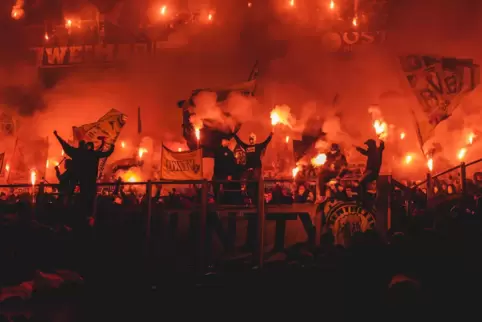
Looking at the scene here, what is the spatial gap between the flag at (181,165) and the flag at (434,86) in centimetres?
694

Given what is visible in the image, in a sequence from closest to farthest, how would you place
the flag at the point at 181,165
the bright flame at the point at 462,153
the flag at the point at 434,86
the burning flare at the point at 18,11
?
the flag at the point at 181,165 → the flag at the point at 434,86 → the bright flame at the point at 462,153 → the burning flare at the point at 18,11

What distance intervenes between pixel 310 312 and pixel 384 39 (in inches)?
499

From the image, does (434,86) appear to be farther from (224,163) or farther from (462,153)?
(224,163)

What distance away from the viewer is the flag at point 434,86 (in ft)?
45.1

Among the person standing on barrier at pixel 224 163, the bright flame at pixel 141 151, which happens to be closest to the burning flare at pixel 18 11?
the bright flame at pixel 141 151

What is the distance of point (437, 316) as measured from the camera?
17.2 ft

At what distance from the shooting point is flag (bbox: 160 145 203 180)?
888 cm

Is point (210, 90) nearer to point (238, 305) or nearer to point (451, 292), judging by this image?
point (238, 305)

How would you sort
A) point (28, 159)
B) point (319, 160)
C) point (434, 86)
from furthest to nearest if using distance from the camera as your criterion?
1. point (28, 159)
2. point (434, 86)
3. point (319, 160)

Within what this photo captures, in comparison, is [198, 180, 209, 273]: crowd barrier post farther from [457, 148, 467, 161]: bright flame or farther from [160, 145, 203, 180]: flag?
[457, 148, 467, 161]: bright flame

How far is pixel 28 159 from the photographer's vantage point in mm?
16453

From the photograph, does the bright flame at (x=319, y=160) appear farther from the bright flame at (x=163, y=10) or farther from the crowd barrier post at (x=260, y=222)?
the bright flame at (x=163, y=10)

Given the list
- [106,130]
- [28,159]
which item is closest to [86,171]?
[106,130]

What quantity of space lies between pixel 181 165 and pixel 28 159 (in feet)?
30.6
